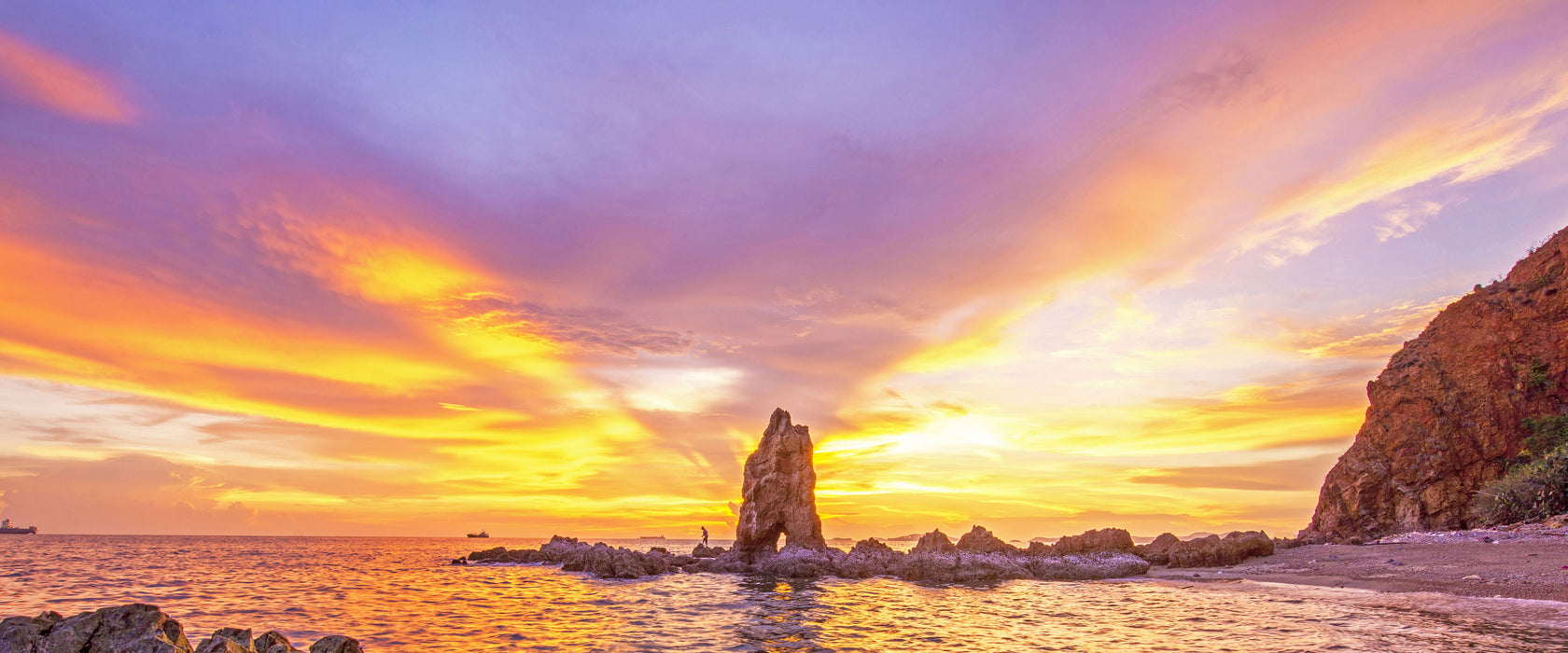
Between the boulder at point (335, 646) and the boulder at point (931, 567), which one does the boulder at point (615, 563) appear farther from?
the boulder at point (335, 646)

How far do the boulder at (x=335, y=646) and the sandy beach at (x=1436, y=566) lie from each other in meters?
30.5

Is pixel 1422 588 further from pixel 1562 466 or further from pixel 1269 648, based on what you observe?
pixel 1562 466

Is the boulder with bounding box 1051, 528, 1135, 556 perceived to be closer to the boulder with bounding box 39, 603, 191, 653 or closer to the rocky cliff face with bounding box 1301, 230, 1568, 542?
the rocky cliff face with bounding box 1301, 230, 1568, 542

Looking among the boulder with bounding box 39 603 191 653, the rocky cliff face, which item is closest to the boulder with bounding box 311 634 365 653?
the boulder with bounding box 39 603 191 653

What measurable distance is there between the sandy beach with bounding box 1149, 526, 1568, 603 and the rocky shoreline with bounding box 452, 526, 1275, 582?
9.78 ft

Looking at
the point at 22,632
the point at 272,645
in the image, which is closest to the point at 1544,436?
the point at 272,645

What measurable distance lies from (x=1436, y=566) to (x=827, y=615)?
24.6 m

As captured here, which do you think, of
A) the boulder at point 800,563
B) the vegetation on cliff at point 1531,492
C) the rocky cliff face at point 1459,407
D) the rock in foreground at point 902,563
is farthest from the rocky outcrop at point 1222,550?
the boulder at point 800,563

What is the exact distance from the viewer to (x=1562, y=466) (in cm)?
3403

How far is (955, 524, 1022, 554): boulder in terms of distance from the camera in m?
52.6

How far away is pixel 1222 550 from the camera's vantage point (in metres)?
43.2

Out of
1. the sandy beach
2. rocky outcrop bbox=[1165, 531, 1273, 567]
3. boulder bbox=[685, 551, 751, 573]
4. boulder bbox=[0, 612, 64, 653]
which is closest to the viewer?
boulder bbox=[0, 612, 64, 653]

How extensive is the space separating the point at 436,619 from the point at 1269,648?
84.8ft

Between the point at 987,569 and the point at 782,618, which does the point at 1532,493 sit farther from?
the point at 782,618
